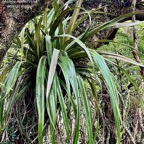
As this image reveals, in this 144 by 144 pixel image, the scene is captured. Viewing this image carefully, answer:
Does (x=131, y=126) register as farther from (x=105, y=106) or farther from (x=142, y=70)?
(x=142, y=70)

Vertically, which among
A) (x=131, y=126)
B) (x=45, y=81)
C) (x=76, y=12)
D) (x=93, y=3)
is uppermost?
(x=93, y=3)

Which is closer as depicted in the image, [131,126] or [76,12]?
[76,12]

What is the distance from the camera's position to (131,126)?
6.45 feet

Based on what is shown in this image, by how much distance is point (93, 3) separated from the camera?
6.84 feet

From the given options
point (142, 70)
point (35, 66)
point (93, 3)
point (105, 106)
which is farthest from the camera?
point (93, 3)

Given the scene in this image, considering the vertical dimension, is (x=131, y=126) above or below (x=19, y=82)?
below

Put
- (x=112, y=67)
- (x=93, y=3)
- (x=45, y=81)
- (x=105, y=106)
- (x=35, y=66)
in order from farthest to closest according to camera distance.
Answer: (x=93, y=3) < (x=105, y=106) < (x=112, y=67) < (x=35, y=66) < (x=45, y=81)

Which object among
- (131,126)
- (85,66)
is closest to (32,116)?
(85,66)

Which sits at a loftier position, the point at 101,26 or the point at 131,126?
the point at 101,26

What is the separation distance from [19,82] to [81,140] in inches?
18.6

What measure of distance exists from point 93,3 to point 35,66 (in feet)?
2.82

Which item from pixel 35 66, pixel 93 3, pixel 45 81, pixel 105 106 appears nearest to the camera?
pixel 45 81

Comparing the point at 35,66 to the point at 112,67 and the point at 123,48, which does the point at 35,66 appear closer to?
the point at 112,67

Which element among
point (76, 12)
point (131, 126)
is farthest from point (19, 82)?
point (131, 126)
